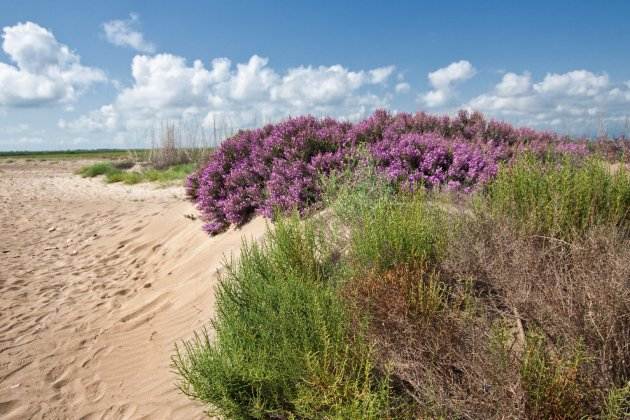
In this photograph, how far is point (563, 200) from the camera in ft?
13.1

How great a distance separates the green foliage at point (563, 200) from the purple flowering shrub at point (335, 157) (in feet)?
3.82

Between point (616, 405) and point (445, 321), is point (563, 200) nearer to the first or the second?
point (445, 321)

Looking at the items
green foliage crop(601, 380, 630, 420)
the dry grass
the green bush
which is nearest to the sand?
the green bush

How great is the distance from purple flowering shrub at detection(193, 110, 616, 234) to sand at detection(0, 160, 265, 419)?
63 cm

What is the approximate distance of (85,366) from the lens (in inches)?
195

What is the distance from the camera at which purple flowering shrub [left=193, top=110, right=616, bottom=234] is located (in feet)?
22.2

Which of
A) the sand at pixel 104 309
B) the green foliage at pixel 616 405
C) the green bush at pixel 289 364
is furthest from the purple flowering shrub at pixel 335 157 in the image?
the green foliage at pixel 616 405

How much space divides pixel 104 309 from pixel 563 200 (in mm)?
6132

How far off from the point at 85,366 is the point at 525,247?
464 centimetres

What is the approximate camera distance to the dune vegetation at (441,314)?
242 cm

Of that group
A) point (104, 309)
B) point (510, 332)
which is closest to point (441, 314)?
point (510, 332)

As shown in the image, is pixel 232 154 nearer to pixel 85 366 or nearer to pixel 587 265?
pixel 85 366

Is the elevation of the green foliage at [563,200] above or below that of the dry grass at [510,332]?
above

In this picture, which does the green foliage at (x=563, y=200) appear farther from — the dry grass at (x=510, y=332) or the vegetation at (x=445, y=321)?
the dry grass at (x=510, y=332)
